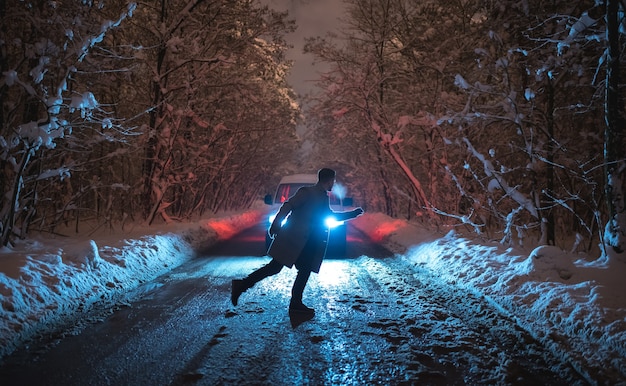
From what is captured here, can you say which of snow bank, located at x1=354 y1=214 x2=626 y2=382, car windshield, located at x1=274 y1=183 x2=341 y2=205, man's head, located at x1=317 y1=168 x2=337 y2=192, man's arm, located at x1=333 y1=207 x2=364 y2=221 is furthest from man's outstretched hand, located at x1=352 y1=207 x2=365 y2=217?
car windshield, located at x1=274 y1=183 x2=341 y2=205

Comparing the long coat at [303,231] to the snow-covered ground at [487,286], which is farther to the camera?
the long coat at [303,231]

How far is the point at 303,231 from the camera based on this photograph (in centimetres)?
542

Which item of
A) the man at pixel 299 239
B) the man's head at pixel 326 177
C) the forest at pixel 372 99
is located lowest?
the man at pixel 299 239

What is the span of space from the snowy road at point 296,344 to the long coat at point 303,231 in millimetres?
684

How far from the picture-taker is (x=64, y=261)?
671 cm

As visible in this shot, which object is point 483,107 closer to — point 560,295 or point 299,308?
point 560,295

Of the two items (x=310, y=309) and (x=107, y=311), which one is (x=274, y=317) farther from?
(x=107, y=311)

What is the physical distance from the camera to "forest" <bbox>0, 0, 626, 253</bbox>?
7348 millimetres

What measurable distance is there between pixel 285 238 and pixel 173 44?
9.73 metres

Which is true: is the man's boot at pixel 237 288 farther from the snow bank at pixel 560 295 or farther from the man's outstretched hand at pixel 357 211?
the snow bank at pixel 560 295

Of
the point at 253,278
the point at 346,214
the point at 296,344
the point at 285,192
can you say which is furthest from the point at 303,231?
the point at 285,192

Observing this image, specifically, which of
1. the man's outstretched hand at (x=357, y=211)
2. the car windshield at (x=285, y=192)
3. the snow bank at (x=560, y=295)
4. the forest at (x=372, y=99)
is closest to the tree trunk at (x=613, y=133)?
the forest at (x=372, y=99)

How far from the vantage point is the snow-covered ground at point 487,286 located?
3.95 metres

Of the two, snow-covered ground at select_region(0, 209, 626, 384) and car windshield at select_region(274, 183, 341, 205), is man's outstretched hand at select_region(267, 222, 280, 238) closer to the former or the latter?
snow-covered ground at select_region(0, 209, 626, 384)
